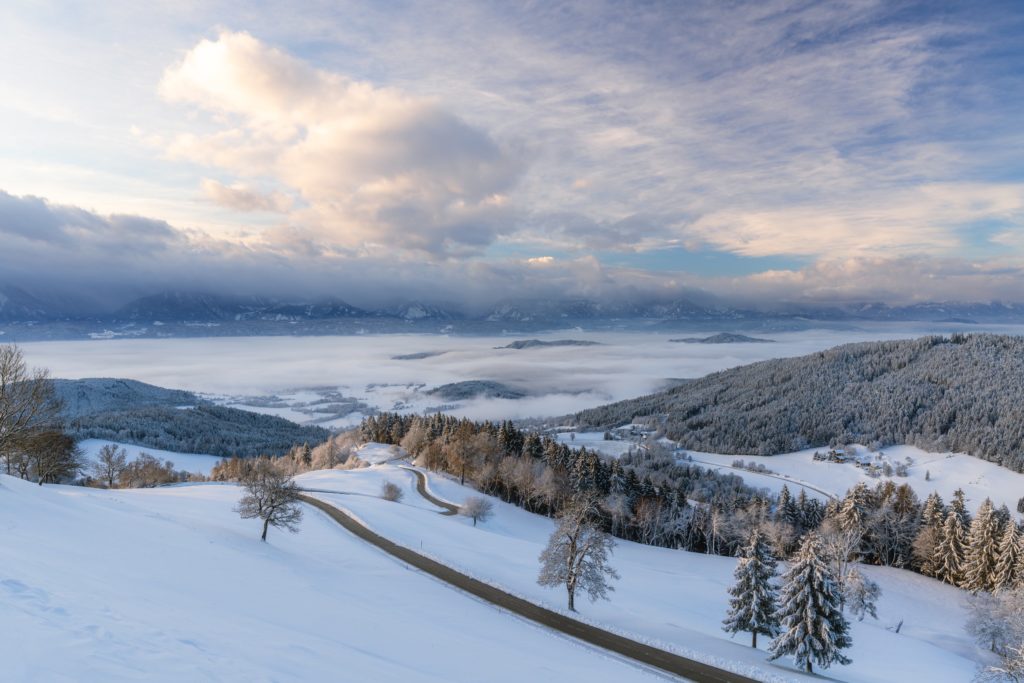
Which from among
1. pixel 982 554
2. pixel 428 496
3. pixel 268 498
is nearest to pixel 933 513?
pixel 982 554

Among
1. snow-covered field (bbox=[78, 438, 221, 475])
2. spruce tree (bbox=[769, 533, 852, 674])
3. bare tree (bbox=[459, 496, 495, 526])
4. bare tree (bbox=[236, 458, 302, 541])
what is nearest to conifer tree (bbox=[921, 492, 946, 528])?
spruce tree (bbox=[769, 533, 852, 674])

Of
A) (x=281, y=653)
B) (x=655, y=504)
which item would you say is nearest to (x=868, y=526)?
(x=655, y=504)

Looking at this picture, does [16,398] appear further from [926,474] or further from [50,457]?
[926,474]

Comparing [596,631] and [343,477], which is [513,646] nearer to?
[596,631]

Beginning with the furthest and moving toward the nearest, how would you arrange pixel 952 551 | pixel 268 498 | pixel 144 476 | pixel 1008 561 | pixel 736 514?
1. pixel 144 476
2. pixel 736 514
3. pixel 952 551
4. pixel 1008 561
5. pixel 268 498

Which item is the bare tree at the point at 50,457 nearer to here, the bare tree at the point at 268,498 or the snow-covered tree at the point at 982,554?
the bare tree at the point at 268,498

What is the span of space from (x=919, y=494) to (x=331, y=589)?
7126 inches

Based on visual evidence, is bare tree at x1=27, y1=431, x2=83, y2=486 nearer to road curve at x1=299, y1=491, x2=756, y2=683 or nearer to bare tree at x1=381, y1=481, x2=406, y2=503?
bare tree at x1=381, y1=481, x2=406, y2=503

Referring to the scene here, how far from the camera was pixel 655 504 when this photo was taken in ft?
323

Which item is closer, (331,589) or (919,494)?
(331,589)

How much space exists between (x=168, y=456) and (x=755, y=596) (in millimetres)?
183712

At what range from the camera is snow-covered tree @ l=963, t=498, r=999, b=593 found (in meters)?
77.4

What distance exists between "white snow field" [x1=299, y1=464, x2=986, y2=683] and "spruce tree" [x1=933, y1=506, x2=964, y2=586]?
2.77 m

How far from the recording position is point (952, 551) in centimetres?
8388
